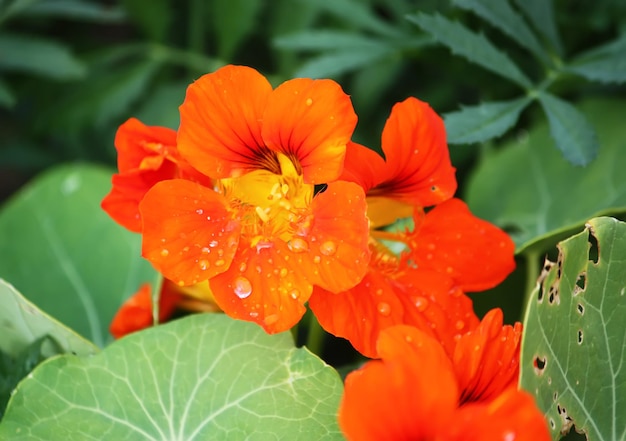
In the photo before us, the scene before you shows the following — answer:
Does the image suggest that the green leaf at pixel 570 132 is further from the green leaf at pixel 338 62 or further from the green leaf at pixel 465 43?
the green leaf at pixel 338 62

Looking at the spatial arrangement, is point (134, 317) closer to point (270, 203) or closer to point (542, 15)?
point (270, 203)

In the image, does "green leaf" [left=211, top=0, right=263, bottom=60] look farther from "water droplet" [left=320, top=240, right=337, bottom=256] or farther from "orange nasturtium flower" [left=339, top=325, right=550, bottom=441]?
"orange nasturtium flower" [left=339, top=325, right=550, bottom=441]

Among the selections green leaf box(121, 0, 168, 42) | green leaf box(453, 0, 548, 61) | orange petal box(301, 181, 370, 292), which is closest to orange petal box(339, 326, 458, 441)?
orange petal box(301, 181, 370, 292)

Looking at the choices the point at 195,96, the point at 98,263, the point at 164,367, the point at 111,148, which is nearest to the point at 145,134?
the point at 195,96

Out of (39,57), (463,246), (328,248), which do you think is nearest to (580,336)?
(463,246)

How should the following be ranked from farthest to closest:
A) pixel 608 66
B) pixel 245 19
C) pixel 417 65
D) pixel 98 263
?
pixel 417 65 → pixel 245 19 → pixel 98 263 → pixel 608 66

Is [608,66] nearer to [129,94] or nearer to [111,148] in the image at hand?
[129,94]
